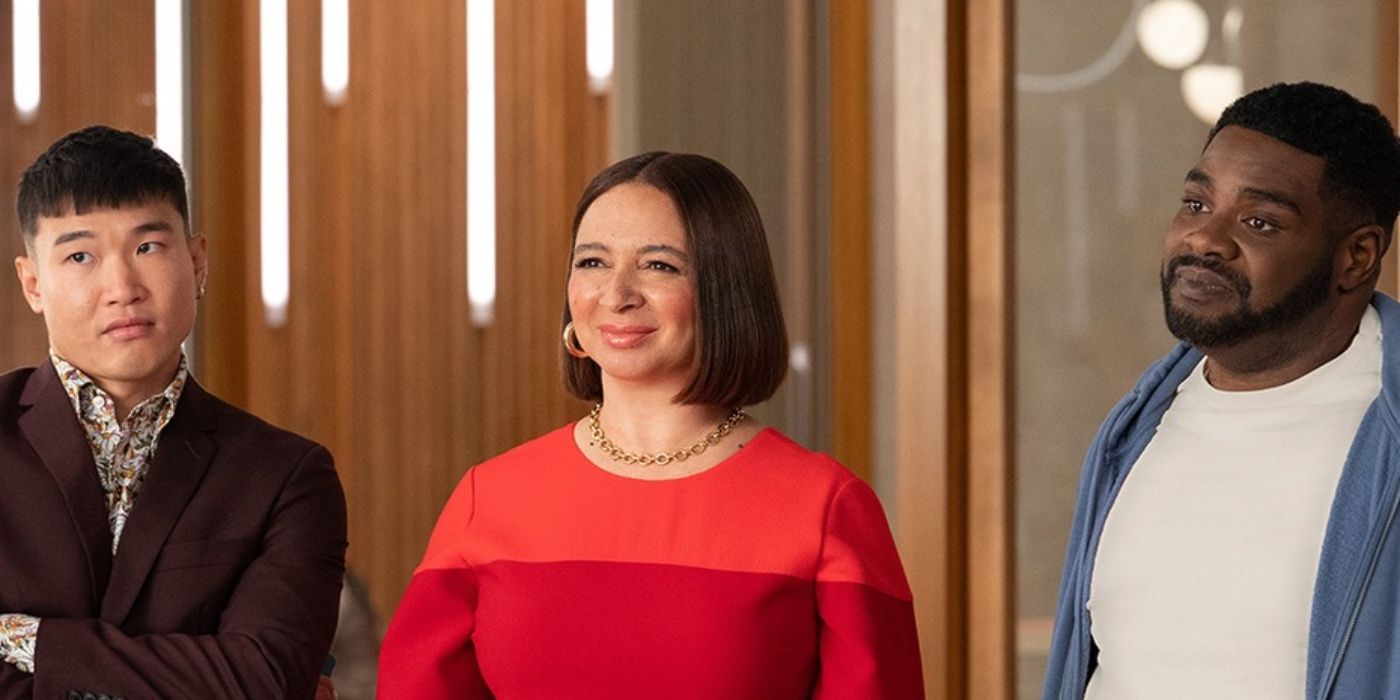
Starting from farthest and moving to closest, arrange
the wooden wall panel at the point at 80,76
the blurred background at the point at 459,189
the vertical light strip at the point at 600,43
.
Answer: the vertical light strip at the point at 600,43 < the wooden wall panel at the point at 80,76 < the blurred background at the point at 459,189

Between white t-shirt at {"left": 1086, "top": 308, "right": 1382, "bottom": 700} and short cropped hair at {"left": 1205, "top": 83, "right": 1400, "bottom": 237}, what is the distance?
139mm

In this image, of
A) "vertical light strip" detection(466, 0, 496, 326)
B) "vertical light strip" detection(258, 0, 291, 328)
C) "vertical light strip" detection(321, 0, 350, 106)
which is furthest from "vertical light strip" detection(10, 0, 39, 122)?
"vertical light strip" detection(466, 0, 496, 326)

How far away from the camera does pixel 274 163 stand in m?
4.62

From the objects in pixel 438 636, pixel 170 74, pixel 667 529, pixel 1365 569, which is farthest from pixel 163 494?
pixel 170 74

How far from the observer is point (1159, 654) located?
2055 millimetres

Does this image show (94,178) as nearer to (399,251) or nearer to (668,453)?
(668,453)

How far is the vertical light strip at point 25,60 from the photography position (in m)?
4.49

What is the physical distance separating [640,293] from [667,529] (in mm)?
269

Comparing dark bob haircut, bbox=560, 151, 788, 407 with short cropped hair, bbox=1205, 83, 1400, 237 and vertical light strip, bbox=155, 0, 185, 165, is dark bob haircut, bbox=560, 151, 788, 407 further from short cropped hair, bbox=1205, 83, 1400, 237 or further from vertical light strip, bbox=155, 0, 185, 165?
vertical light strip, bbox=155, 0, 185, 165

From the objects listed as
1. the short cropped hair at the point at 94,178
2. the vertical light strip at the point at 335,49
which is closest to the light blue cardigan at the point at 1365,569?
the short cropped hair at the point at 94,178

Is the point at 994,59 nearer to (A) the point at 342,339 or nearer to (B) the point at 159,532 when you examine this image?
(A) the point at 342,339

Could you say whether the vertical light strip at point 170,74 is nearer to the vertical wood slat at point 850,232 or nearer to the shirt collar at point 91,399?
the vertical wood slat at point 850,232

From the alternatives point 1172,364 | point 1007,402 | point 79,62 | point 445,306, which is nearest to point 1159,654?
point 1172,364

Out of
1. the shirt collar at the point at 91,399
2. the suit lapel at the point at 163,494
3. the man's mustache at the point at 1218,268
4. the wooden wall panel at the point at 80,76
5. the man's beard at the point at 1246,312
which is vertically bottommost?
the suit lapel at the point at 163,494
